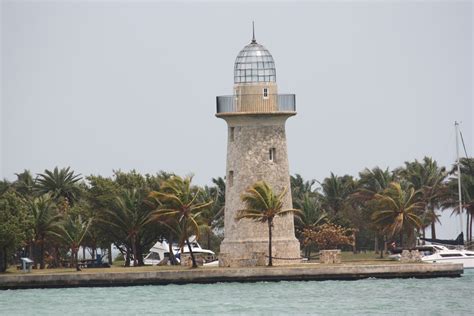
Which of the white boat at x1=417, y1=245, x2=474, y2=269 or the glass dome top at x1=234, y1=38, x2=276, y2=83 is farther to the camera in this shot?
the white boat at x1=417, y1=245, x2=474, y2=269

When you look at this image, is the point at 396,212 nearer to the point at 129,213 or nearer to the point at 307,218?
the point at 307,218

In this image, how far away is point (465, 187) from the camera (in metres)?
117

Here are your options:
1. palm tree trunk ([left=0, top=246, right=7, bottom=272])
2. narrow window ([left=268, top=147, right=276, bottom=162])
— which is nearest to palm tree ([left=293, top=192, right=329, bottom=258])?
narrow window ([left=268, top=147, right=276, bottom=162])

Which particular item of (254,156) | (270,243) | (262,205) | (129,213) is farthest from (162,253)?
(262,205)

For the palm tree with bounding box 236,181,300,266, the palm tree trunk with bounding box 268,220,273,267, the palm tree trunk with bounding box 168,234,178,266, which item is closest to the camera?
the palm tree with bounding box 236,181,300,266

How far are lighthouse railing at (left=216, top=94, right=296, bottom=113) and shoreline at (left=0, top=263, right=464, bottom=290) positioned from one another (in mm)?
7770

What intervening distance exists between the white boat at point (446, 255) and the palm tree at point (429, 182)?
11.7 metres

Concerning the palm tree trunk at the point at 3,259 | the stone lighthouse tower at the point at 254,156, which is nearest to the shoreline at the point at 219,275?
the stone lighthouse tower at the point at 254,156

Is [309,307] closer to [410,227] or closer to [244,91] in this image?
[244,91]

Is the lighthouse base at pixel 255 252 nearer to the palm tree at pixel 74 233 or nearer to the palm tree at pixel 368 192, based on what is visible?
the palm tree at pixel 74 233

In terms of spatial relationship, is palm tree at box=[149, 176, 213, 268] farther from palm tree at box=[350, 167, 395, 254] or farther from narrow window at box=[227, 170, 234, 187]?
palm tree at box=[350, 167, 395, 254]

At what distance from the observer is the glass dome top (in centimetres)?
9188

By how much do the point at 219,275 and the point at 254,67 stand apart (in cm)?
1071

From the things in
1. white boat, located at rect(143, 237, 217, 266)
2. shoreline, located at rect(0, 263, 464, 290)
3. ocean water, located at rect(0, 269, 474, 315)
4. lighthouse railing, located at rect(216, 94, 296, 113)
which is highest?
lighthouse railing, located at rect(216, 94, 296, 113)
